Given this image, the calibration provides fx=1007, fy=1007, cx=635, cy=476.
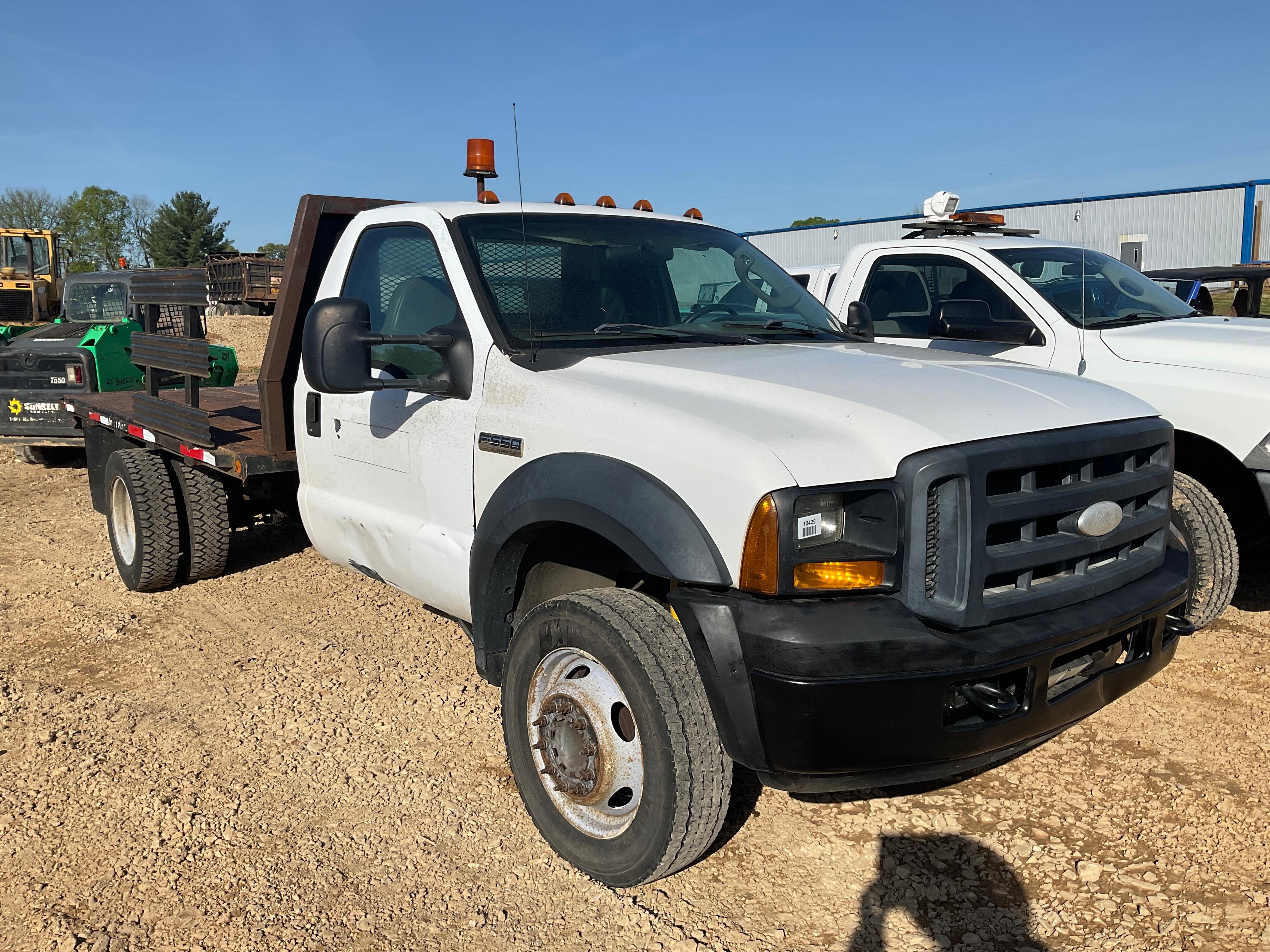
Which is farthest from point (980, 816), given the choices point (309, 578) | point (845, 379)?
point (309, 578)

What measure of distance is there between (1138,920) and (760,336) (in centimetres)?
220

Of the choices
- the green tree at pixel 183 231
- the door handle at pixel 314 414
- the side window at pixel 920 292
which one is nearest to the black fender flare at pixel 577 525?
the door handle at pixel 314 414

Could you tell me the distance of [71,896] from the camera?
2.90 m

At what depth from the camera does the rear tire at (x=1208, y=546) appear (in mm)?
4461

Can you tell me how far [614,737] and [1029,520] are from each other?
4.16ft

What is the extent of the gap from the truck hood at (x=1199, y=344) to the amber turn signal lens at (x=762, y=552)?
130 inches

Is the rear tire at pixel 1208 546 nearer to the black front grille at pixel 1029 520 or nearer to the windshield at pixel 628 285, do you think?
the black front grille at pixel 1029 520

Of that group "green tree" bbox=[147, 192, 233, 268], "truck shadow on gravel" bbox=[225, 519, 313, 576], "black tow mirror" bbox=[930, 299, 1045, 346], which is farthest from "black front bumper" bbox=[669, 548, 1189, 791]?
"green tree" bbox=[147, 192, 233, 268]

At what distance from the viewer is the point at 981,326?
546 cm

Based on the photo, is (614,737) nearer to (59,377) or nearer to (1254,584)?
(1254,584)

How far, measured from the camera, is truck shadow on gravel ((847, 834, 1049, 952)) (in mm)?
2705

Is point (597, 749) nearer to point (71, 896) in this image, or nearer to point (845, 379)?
point (845, 379)

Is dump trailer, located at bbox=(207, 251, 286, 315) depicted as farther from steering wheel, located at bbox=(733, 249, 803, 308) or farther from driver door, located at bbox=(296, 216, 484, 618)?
steering wheel, located at bbox=(733, 249, 803, 308)

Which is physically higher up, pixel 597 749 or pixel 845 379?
pixel 845 379
